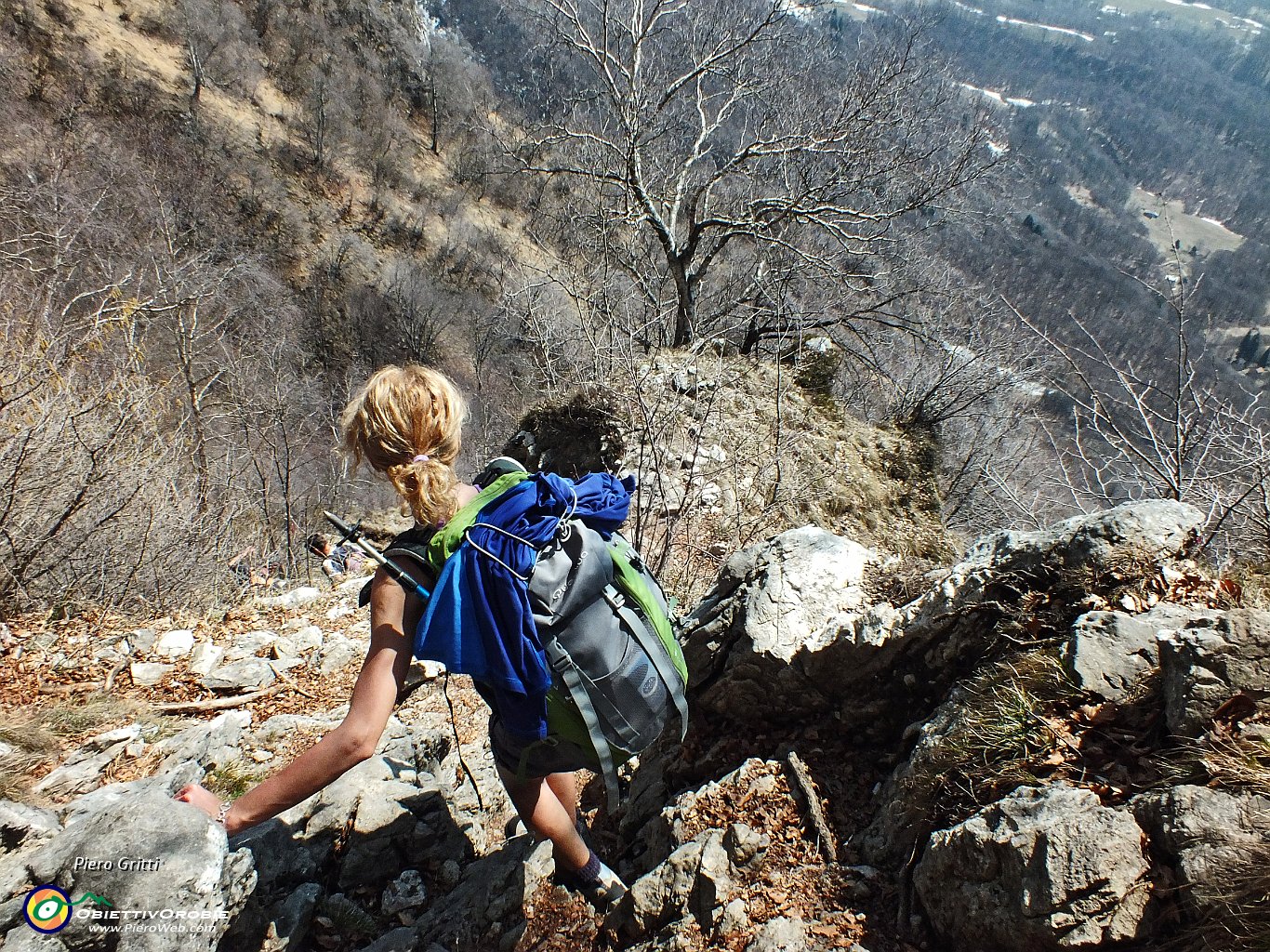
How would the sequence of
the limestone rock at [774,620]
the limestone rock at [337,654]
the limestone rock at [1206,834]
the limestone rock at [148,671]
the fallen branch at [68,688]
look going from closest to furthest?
the limestone rock at [1206,834] → the limestone rock at [774,620] → the fallen branch at [68,688] → the limestone rock at [148,671] → the limestone rock at [337,654]

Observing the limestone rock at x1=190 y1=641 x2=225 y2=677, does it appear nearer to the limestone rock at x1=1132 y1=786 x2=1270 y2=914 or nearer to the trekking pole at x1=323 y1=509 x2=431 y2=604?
the trekking pole at x1=323 y1=509 x2=431 y2=604

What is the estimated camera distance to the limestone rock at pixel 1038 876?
1.46m

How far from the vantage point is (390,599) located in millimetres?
1520

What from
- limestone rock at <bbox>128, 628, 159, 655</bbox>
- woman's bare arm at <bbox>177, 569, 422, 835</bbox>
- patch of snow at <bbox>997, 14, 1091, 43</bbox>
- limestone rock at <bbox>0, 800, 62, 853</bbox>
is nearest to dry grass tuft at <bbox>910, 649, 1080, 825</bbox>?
woman's bare arm at <bbox>177, 569, 422, 835</bbox>

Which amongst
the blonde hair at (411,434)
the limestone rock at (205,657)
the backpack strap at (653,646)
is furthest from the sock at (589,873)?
the limestone rock at (205,657)

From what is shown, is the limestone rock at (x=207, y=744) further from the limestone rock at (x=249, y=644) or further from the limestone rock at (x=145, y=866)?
the limestone rock at (x=145, y=866)

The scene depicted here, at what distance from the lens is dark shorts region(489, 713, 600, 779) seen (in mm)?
1792

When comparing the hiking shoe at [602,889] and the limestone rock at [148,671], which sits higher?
the hiking shoe at [602,889]

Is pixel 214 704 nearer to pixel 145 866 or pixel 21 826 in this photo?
pixel 21 826

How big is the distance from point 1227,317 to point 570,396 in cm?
6320

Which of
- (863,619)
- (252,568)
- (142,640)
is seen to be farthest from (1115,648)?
(252,568)

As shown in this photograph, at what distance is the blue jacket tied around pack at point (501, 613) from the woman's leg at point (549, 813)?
1.22 feet

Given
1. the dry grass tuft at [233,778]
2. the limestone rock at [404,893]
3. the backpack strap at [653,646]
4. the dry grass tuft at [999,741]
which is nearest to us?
the backpack strap at [653,646]

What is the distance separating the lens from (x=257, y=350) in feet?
66.0
